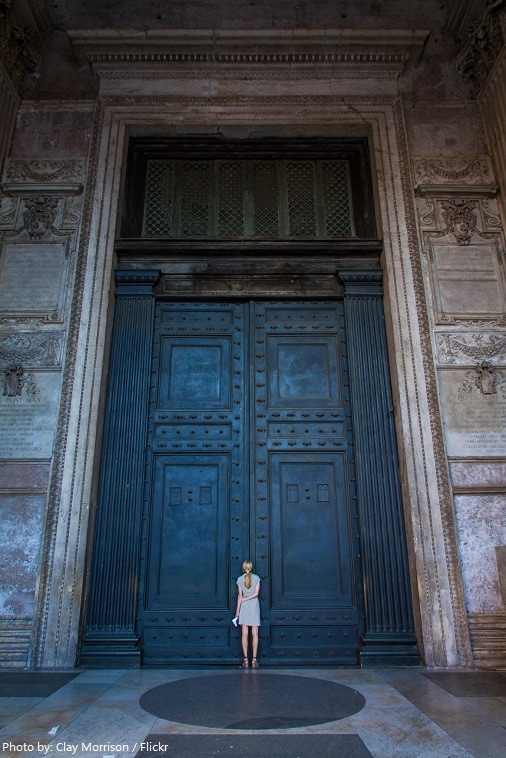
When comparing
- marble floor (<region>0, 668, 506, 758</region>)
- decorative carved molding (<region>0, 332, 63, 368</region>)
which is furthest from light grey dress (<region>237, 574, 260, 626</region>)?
decorative carved molding (<region>0, 332, 63, 368</region>)

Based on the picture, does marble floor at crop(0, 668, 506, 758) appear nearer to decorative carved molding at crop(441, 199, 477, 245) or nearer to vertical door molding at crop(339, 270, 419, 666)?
vertical door molding at crop(339, 270, 419, 666)

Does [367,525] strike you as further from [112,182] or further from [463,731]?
[112,182]

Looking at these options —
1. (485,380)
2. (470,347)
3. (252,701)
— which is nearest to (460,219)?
(470,347)

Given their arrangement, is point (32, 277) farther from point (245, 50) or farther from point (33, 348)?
point (245, 50)

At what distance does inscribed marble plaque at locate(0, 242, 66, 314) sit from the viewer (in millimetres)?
6070

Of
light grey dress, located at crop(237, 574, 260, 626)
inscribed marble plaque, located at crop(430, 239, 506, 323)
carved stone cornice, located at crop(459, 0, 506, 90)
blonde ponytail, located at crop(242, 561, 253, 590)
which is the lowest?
light grey dress, located at crop(237, 574, 260, 626)

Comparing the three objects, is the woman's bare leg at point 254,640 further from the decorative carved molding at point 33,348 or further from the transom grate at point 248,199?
the transom grate at point 248,199

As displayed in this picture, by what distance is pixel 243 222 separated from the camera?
691cm

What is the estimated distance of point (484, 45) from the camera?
677 centimetres

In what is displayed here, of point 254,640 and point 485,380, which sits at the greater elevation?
point 485,380

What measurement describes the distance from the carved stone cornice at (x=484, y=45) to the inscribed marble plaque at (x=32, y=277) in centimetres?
562

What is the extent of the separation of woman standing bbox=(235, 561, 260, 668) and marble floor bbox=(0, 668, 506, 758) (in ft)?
1.72

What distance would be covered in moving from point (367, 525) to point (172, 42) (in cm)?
640

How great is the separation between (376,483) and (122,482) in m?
2.57
